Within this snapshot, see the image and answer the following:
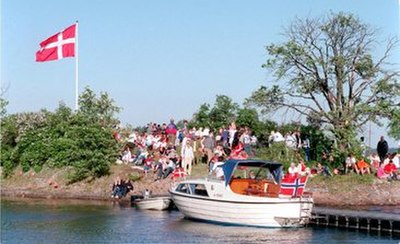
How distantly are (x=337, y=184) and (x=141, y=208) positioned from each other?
11.3m

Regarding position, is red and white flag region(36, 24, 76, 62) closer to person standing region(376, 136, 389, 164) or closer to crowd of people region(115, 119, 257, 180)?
crowd of people region(115, 119, 257, 180)

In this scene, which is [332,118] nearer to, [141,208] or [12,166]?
[141,208]

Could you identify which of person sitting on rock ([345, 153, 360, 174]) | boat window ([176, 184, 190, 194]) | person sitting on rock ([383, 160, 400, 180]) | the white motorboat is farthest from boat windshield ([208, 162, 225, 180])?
person sitting on rock ([383, 160, 400, 180])

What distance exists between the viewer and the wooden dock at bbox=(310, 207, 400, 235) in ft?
105

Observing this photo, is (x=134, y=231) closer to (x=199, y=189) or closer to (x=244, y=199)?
(x=199, y=189)

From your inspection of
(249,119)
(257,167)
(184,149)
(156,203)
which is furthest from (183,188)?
(249,119)

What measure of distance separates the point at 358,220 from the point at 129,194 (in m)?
16.2

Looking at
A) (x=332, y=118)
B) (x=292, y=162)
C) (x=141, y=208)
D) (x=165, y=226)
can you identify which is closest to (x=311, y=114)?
(x=332, y=118)

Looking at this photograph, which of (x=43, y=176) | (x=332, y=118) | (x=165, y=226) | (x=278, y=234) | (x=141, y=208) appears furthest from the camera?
(x=43, y=176)

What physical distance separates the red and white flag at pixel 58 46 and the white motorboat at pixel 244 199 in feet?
67.3

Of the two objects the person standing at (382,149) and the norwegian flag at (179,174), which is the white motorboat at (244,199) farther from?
the person standing at (382,149)

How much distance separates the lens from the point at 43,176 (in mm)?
51531

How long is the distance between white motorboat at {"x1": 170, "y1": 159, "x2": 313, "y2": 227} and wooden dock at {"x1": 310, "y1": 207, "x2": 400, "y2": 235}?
6.06 ft

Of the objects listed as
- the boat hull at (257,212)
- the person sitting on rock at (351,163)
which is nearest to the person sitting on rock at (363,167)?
the person sitting on rock at (351,163)
